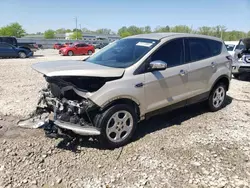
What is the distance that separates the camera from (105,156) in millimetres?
3553

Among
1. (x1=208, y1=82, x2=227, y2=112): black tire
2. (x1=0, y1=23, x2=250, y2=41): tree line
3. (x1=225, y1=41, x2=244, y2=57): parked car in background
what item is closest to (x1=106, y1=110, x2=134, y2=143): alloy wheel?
(x1=208, y1=82, x2=227, y2=112): black tire

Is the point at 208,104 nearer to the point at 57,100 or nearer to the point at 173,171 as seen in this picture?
the point at 173,171

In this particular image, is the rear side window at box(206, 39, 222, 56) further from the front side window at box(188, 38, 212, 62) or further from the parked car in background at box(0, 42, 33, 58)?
the parked car in background at box(0, 42, 33, 58)

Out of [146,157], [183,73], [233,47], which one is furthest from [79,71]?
[233,47]

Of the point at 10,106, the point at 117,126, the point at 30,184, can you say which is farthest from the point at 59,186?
the point at 10,106

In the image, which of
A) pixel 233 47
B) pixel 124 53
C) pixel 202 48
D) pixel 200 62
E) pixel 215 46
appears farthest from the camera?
pixel 233 47

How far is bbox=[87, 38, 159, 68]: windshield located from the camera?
405cm

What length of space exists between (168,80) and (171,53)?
21.6 inches

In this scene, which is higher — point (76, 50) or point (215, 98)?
point (76, 50)

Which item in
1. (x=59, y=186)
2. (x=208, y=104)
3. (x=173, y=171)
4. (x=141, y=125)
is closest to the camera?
(x=59, y=186)

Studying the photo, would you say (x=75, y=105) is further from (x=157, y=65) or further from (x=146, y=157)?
(x=157, y=65)

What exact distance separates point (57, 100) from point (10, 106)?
2581mm

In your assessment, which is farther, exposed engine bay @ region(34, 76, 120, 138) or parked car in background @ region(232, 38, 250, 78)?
parked car in background @ region(232, 38, 250, 78)

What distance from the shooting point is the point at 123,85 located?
12.0 ft
